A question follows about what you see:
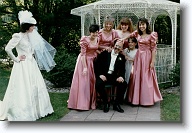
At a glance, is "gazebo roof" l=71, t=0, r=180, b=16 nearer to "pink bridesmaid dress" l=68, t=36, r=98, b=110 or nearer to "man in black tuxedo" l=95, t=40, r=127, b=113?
"man in black tuxedo" l=95, t=40, r=127, b=113

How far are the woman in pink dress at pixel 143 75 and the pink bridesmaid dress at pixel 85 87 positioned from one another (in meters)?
0.70

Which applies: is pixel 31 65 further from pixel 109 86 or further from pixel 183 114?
pixel 183 114

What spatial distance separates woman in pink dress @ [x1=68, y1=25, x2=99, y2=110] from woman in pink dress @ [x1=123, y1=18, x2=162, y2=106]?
2.29ft

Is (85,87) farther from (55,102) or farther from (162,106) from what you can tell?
(162,106)

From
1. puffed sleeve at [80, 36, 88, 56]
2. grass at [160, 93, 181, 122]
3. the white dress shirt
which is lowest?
grass at [160, 93, 181, 122]

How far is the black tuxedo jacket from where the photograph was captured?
17.5 feet

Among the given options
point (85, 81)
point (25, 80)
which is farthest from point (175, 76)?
point (25, 80)

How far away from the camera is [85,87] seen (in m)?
5.46

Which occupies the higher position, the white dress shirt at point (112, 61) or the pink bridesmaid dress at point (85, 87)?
the white dress shirt at point (112, 61)

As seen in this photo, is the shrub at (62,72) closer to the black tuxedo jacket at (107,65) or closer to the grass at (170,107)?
the black tuxedo jacket at (107,65)

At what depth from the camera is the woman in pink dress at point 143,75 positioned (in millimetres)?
5588

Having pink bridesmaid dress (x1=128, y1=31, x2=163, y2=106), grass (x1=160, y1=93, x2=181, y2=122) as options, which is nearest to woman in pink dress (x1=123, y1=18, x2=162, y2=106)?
pink bridesmaid dress (x1=128, y1=31, x2=163, y2=106)

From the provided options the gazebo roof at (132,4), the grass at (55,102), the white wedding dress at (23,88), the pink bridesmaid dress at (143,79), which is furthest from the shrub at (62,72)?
the white wedding dress at (23,88)

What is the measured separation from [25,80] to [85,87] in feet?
3.61
